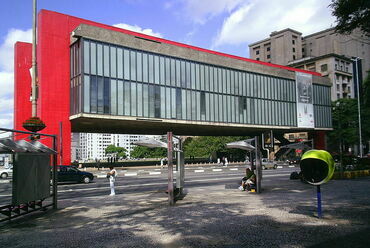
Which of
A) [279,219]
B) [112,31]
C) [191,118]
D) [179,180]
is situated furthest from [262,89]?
[279,219]

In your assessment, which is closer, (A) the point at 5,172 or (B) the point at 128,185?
(A) the point at 5,172

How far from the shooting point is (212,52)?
43969mm

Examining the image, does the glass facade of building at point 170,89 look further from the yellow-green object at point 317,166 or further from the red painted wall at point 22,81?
the yellow-green object at point 317,166

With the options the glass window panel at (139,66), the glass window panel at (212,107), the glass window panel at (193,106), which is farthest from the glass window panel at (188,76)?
the glass window panel at (139,66)

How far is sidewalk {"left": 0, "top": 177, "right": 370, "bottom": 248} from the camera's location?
22.4 ft

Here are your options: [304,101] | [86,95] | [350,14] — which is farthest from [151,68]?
[304,101]

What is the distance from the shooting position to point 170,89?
39.2 metres

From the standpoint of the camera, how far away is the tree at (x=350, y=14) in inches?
490

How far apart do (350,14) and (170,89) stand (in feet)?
90.2

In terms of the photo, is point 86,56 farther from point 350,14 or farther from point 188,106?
point 350,14

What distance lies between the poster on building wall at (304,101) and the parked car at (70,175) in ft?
127

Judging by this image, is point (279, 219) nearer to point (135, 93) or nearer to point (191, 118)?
point (135, 93)

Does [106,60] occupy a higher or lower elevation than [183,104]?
higher

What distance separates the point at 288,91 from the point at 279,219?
152 feet
